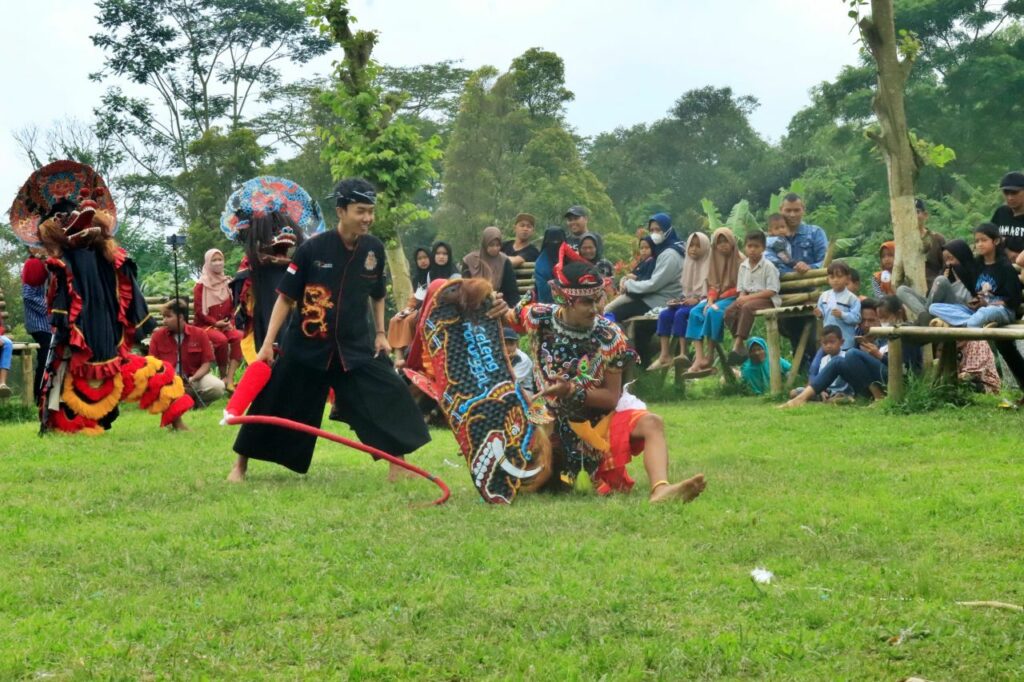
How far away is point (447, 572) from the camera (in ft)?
19.7

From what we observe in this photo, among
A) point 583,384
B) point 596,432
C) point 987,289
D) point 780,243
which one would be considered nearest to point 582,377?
point 583,384

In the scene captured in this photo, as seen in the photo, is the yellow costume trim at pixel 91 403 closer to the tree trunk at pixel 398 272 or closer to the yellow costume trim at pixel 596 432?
the yellow costume trim at pixel 596 432

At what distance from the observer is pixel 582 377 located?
806 cm

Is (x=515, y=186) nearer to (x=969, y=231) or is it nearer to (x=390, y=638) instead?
(x=969, y=231)

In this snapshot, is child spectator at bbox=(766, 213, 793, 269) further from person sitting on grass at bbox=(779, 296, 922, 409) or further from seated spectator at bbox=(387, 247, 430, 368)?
seated spectator at bbox=(387, 247, 430, 368)

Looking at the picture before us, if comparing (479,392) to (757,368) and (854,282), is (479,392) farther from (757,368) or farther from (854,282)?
(757,368)

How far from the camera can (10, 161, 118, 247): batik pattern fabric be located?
11.9 m

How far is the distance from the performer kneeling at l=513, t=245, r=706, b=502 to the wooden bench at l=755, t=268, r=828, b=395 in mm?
5876

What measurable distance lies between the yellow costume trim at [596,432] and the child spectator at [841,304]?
5.44 metres

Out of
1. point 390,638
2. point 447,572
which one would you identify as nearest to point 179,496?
point 447,572

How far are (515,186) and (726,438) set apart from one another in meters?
26.6

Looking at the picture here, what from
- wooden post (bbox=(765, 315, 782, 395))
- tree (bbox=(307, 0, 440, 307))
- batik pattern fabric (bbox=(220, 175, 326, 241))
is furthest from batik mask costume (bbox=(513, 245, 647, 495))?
tree (bbox=(307, 0, 440, 307))

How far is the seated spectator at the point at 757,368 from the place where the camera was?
579 inches

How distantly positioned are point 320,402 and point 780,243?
22.2 ft
